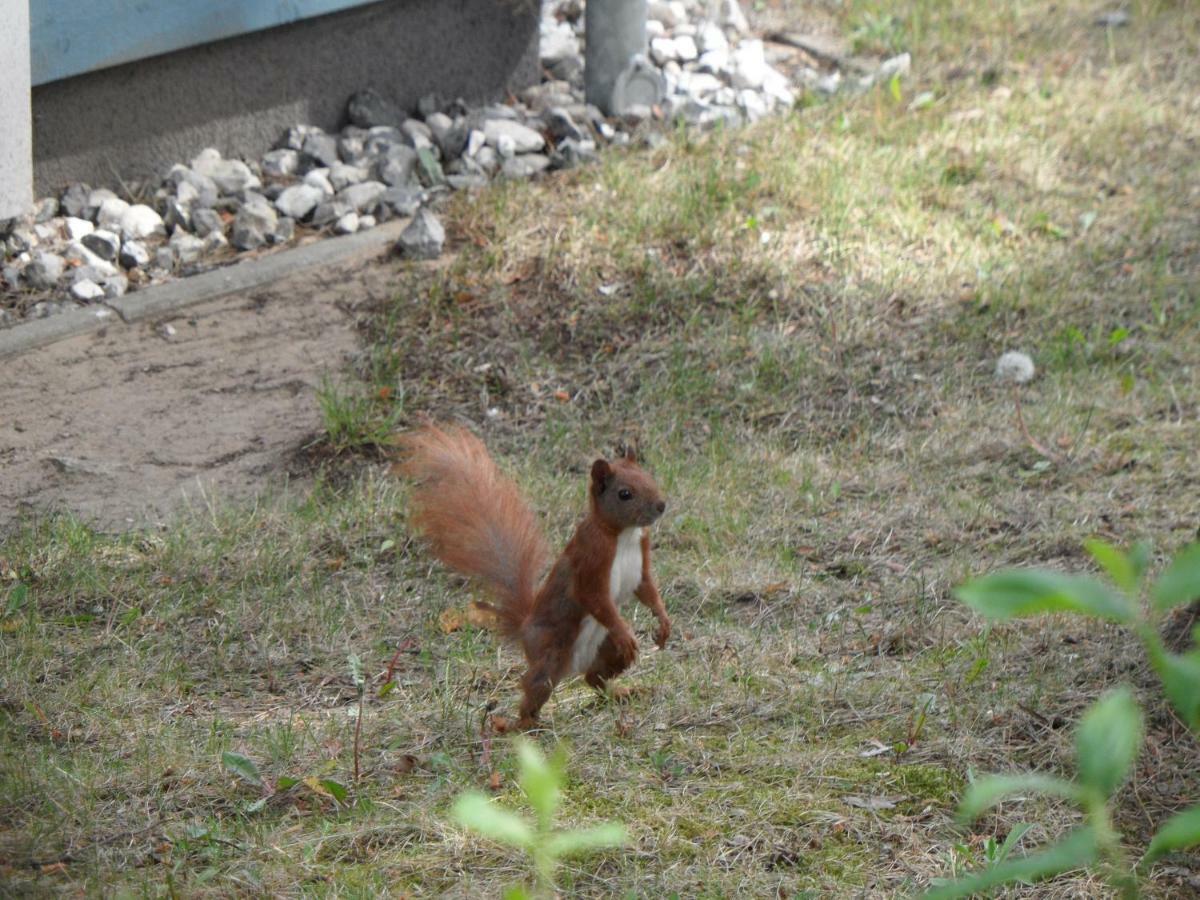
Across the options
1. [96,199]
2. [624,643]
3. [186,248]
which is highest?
[624,643]

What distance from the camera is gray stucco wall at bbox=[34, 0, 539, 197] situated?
5316 millimetres

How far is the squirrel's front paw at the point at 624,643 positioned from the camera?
2672 mm

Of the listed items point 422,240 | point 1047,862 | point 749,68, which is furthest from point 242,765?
point 749,68

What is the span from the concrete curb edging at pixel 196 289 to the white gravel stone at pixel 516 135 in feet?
2.20

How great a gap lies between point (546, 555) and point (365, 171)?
3168 millimetres

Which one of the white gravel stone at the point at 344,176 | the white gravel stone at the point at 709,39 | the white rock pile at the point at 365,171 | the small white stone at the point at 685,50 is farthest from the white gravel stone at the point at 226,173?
the white gravel stone at the point at 709,39

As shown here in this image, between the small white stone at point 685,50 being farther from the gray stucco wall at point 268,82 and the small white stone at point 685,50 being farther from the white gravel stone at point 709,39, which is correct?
the gray stucco wall at point 268,82

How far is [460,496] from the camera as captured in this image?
291 centimetres

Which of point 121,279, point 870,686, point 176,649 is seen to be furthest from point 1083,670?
→ point 121,279

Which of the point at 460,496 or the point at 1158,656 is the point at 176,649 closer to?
the point at 460,496

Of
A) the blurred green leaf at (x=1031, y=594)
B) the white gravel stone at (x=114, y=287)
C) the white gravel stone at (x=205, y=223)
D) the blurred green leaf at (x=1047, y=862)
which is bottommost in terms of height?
the white gravel stone at (x=114, y=287)

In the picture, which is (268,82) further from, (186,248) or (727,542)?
(727,542)

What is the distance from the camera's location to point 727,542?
12.0ft

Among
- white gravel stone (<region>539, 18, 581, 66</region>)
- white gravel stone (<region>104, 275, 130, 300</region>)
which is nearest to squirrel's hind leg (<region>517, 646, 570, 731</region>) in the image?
white gravel stone (<region>104, 275, 130, 300</region>)
